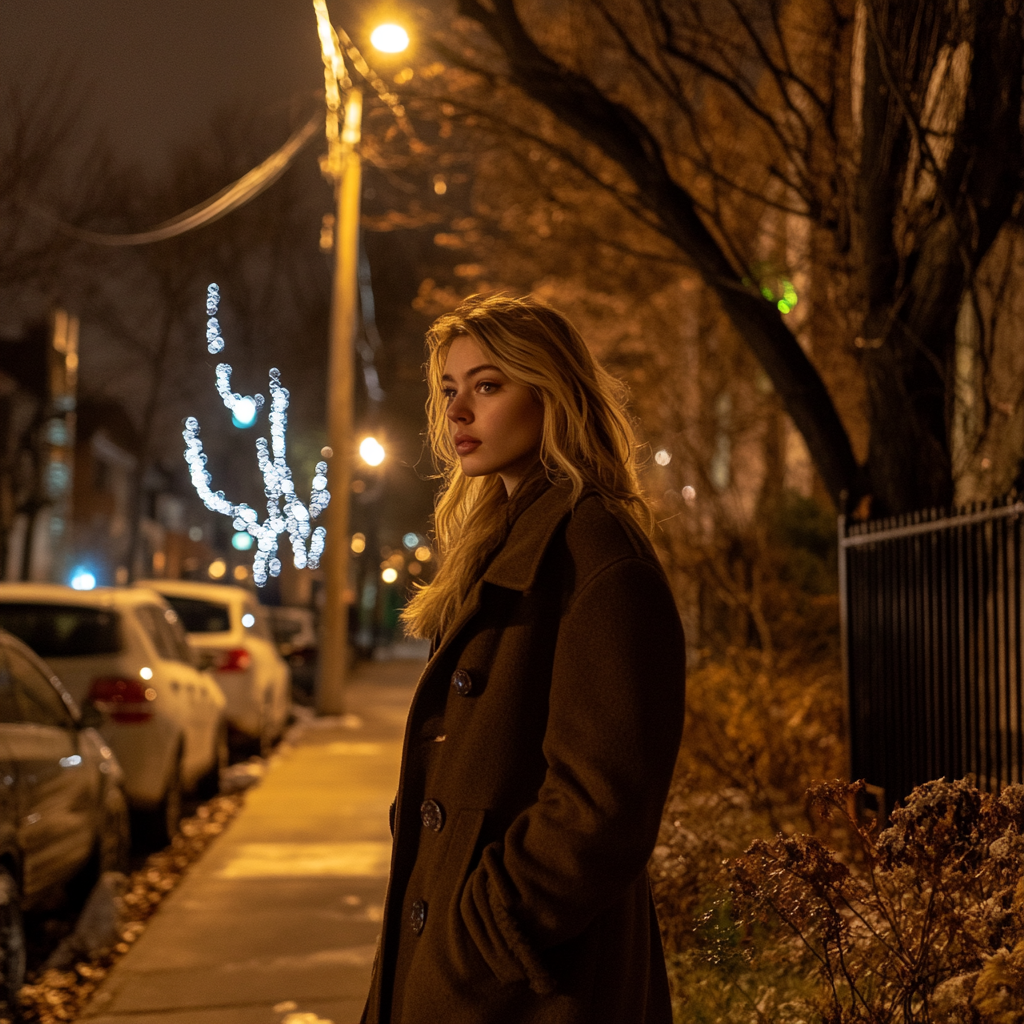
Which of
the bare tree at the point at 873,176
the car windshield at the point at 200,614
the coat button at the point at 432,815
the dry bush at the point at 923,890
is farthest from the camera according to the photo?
the car windshield at the point at 200,614

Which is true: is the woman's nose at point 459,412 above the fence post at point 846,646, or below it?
above

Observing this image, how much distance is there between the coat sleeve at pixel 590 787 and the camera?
1.96 metres

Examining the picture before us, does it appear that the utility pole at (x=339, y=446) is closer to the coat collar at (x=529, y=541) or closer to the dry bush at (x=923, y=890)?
the dry bush at (x=923, y=890)

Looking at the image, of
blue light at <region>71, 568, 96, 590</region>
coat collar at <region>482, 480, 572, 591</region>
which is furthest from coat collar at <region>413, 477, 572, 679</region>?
blue light at <region>71, 568, 96, 590</region>

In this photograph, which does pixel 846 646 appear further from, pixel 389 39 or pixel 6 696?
pixel 389 39

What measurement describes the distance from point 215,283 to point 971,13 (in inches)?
1264

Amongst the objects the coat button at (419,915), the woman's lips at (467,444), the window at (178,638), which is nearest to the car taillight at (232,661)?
the window at (178,638)

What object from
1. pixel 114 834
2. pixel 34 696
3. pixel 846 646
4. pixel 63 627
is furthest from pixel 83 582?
pixel 846 646

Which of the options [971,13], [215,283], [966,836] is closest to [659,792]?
[966,836]

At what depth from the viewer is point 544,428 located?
7.63 ft

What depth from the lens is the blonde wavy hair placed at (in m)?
2.32

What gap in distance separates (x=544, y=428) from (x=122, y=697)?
21.2 feet

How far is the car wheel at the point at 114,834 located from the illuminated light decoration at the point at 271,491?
2699 cm

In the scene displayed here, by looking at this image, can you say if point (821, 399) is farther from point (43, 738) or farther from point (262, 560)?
point (262, 560)
